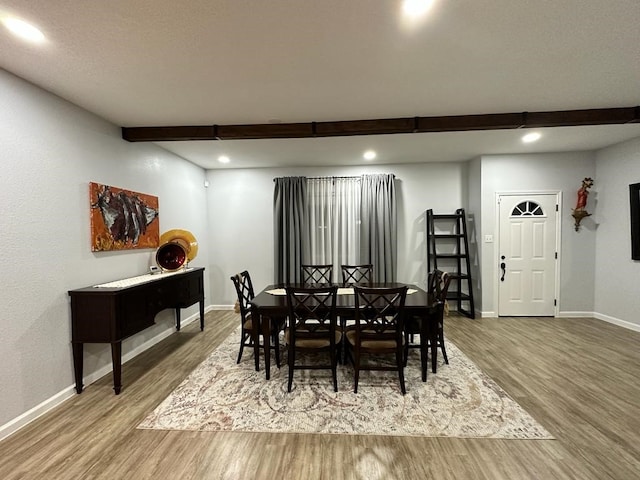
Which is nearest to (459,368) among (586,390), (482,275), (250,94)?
(586,390)

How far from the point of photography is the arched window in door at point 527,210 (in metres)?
4.71

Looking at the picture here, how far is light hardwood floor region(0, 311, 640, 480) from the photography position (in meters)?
1.74

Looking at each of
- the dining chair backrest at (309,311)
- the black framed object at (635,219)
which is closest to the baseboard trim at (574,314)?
the black framed object at (635,219)

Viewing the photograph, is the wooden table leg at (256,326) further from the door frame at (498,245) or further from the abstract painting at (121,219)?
the door frame at (498,245)

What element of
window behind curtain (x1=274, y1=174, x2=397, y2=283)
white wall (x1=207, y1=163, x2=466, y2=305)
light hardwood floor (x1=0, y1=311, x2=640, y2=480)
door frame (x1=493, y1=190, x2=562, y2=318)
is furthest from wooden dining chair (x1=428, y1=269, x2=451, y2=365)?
door frame (x1=493, y1=190, x2=562, y2=318)

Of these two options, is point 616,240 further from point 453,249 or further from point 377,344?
point 377,344

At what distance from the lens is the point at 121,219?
3.24 metres

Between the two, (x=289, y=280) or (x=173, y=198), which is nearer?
(x=173, y=198)

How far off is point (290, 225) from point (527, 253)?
13.3ft

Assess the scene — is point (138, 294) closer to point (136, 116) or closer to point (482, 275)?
point (136, 116)

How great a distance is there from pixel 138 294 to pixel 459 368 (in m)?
3.40

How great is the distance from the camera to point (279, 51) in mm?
1987

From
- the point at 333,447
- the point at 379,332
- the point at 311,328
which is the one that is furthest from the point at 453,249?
the point at 333,447

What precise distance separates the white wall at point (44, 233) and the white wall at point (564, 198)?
17.5ft
